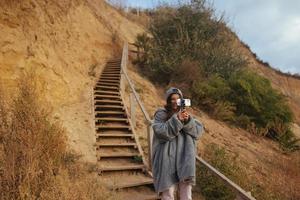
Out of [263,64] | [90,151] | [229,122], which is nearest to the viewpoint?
[90,151]

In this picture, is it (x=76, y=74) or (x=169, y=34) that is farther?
(x=169, y=34)

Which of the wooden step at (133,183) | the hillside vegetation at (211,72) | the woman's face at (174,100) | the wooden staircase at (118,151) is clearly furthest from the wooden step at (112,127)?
the woman's face at (174,100)

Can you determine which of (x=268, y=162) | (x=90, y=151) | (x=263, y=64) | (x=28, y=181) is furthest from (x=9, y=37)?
(x=263, y=64)

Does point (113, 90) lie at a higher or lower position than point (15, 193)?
higher

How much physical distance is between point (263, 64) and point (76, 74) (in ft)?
73.3

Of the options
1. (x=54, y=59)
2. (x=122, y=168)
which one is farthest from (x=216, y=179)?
(x=54, y=59)

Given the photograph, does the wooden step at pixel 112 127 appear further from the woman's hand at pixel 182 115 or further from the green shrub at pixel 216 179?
the woman's hand at pixel 182 115

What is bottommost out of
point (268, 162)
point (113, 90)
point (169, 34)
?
point (268, 162)

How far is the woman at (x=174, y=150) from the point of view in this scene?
4.83 metres

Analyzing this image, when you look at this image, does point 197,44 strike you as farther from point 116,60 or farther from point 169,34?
point 116,60

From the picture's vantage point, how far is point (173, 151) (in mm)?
4930

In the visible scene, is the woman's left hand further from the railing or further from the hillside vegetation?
the hillside vegetation

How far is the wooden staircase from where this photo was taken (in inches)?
296

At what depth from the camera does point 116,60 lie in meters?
17.3
